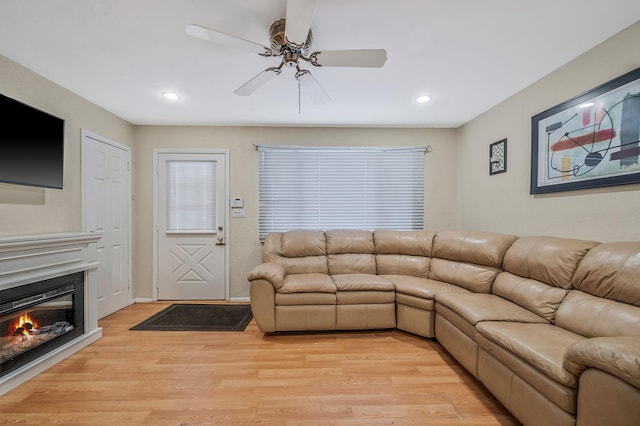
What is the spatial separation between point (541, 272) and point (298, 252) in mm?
2430

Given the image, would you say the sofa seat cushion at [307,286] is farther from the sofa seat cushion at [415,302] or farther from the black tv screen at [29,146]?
the black tv screen at [29,146]

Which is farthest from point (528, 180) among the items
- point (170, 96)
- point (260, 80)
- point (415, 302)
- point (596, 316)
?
point (170, 96)

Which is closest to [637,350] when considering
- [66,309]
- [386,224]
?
[386,224]

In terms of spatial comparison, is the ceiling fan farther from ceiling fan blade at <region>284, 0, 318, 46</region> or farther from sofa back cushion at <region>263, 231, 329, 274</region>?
Answer: sofa back cushion at <region>263, 231, 329, 274</region>

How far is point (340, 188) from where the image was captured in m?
3.76

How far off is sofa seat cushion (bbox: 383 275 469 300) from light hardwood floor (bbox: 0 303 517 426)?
482 mm

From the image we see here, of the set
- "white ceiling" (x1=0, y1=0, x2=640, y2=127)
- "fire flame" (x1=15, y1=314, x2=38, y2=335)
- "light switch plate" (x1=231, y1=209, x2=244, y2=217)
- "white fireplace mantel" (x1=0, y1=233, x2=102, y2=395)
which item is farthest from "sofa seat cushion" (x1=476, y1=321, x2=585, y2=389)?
"fire flame" (x1=15, y1=314, x2=38, y2=335)

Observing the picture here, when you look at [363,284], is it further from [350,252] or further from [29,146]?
[29,146]

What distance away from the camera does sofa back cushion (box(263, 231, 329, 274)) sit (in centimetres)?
323

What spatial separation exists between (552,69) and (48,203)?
191 inches

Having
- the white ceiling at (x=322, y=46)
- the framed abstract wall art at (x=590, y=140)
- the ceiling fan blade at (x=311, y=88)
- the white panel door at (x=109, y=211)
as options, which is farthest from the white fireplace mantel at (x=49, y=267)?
the framed abstract wall art at (x=590, y=140)

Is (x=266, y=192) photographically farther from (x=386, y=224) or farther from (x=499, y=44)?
(x=499, y=44)

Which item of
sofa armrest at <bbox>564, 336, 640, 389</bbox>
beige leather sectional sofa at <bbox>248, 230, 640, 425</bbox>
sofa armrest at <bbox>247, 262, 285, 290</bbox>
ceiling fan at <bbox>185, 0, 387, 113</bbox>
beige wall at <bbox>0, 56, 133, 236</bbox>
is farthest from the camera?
sofa armrest at <bbox>247, 262, 285, 290</bbox>

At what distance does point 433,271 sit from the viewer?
304cm
